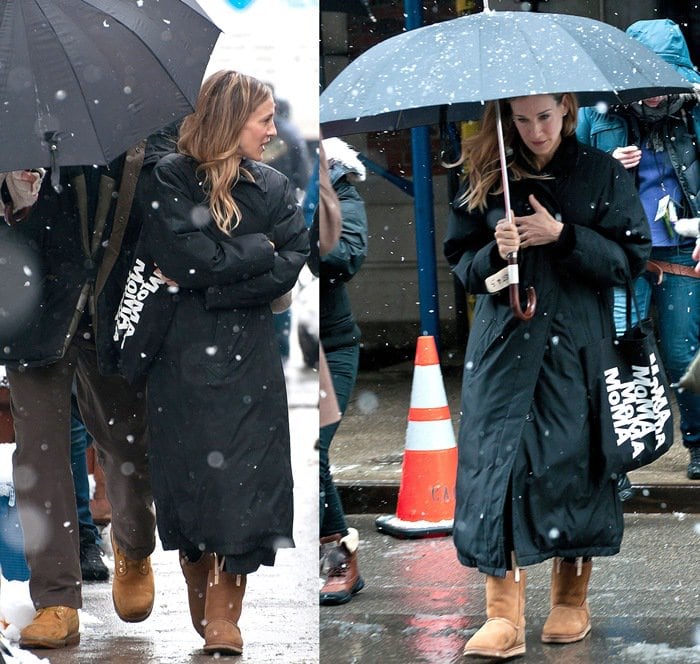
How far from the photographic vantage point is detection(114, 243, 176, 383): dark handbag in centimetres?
407

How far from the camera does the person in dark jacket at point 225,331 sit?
3.98 meters

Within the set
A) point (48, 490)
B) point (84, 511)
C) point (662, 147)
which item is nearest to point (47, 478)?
point (48, 490)

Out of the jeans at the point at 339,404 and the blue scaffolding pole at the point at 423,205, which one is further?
the blue scaffolding pole at the point at 423,205

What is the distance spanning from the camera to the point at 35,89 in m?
3.77

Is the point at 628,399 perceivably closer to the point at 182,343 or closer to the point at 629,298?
the point at 629,298

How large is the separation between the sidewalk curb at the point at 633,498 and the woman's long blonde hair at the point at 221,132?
178 cm

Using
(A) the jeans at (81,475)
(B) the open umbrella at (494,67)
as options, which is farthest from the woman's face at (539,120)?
(A) the jeans at (81,475)

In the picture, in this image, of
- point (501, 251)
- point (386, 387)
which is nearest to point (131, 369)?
point (501, 251)

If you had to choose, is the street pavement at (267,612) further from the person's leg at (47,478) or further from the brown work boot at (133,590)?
the person's leg at (47,478)

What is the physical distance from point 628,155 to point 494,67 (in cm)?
89

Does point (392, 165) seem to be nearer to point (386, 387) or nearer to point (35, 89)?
point (386, 387)

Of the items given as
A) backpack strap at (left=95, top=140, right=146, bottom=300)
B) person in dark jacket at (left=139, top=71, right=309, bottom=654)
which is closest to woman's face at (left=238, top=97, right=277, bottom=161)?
person in dark jacket at (left=139, top=71, right=309, bottom=654)

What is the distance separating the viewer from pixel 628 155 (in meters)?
4.55

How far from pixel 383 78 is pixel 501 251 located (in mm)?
561
